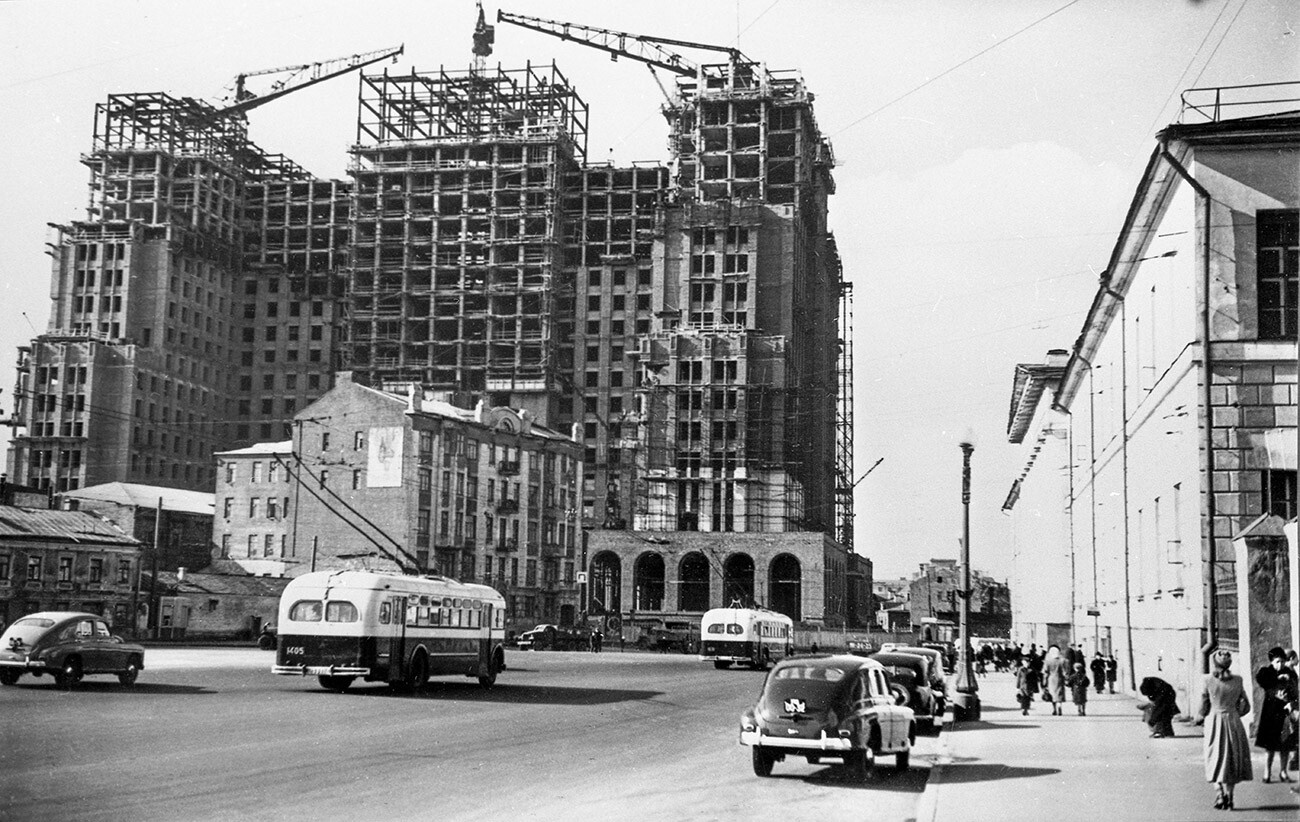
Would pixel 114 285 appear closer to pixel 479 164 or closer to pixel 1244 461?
pixel 479 164

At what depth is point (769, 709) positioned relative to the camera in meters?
17.1

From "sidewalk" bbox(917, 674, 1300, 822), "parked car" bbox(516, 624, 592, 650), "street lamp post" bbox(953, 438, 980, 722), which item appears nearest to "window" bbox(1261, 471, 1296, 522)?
"sidewalk" bbox(917, 674, 1300, 822)

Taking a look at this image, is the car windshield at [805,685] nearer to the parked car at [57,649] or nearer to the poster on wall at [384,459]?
the parked car at [57,649]

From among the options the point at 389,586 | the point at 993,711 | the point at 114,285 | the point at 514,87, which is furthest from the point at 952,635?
the point at 114,285

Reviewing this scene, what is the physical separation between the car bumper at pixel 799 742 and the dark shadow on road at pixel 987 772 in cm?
144

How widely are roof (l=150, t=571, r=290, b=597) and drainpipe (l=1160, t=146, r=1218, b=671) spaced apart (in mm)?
64322

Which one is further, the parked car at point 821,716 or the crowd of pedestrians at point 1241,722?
the parked car at point 821,716

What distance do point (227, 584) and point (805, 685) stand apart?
2733 inches

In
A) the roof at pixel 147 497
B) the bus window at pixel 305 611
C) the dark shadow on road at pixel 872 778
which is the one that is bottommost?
the dark shadow on road at pixel 872 778

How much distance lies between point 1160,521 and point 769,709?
53.4 feet

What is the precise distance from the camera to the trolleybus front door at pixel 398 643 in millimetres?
30281

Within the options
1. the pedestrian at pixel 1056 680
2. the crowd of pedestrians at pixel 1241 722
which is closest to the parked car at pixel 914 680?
the pedestrian at pixel 1056 680

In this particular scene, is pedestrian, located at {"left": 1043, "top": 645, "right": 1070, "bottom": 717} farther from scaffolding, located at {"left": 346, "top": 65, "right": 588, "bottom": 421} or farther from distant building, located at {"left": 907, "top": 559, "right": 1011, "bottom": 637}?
scaffolding, located at {"left": 346, "top": 65, "right": 588, "bottom": 421}

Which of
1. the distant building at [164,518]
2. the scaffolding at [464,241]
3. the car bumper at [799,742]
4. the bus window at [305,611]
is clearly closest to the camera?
the car bumper at [799,742]
